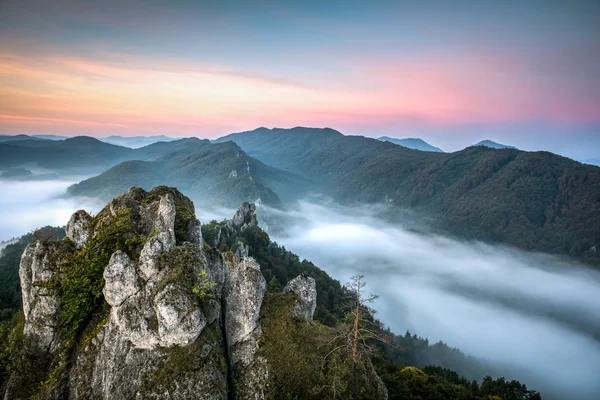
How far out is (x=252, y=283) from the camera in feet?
63.2

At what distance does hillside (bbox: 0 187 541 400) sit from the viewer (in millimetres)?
16328

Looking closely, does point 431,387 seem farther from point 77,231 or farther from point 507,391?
point 77,231

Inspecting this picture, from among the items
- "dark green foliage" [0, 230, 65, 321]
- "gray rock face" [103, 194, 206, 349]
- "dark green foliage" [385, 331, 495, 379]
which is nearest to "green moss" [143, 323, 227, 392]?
"gray rock face" [103, 194, 206, 349]

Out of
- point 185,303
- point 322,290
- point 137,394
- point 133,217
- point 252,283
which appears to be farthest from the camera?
point 322,290

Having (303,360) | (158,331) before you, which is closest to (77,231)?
(158,331)

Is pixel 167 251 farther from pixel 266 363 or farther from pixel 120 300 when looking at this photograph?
pixel 266 363

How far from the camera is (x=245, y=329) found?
742 inches

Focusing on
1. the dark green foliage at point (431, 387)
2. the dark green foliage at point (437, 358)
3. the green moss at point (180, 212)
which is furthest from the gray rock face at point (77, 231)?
the dark green foliage at point (437, 358)

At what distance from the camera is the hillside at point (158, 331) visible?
1633 centimetres

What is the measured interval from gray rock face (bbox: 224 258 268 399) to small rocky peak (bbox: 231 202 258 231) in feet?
273

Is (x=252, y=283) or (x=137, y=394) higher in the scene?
(x=252, y=283)

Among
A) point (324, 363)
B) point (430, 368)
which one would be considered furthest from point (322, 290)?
point (324, 363)

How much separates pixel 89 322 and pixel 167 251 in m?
6.41

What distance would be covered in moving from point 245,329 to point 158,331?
16.0 feet
